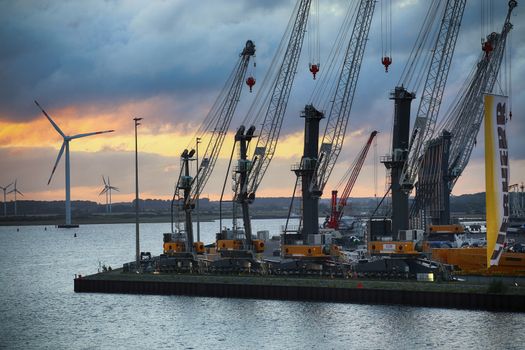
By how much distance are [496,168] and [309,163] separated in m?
32.4

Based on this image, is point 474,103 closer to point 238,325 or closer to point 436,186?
point 436,186

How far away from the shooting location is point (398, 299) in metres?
84.8

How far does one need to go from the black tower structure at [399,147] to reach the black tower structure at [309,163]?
371 inches

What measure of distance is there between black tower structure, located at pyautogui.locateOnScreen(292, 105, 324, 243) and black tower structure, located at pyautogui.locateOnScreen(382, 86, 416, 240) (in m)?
9.43

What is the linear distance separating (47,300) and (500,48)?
9160cm

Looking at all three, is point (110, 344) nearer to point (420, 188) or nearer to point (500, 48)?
point (420, 188)

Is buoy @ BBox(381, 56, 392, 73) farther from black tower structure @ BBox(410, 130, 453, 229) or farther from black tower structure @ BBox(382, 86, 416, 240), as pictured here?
black tower structure @ BBox(410, 130, 453, 229)

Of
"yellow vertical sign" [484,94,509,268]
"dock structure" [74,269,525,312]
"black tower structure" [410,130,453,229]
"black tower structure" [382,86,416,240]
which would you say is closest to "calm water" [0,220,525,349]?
"dock structure" [74,269,525,312]

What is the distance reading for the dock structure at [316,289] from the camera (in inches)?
3152

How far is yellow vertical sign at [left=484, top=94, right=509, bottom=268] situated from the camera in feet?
257

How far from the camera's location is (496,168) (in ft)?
257

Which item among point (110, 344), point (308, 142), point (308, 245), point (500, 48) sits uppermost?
point (500, 48)

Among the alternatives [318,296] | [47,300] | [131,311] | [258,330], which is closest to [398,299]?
[318,296]

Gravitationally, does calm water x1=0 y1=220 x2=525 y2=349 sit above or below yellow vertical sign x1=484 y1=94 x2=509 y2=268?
below
